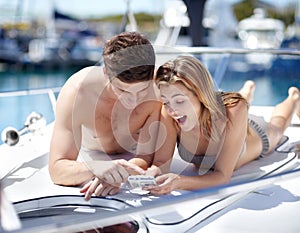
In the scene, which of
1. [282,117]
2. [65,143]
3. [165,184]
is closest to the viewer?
[165,184]

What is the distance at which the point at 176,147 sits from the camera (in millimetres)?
1828

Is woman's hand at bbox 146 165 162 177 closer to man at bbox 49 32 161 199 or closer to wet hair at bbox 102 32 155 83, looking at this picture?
man at bbox 49 32 161 199

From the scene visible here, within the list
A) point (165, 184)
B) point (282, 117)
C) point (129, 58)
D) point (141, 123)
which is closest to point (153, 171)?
point (165, 184)

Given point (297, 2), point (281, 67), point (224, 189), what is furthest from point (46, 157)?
point (297, 2)

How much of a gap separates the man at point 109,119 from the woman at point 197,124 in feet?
0.19

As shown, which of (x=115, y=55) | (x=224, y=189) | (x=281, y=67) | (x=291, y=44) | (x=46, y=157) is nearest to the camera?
(x=224, y=189)

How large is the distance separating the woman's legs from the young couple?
16.0 inches

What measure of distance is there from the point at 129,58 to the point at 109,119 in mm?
339

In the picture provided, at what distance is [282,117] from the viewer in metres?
2.48

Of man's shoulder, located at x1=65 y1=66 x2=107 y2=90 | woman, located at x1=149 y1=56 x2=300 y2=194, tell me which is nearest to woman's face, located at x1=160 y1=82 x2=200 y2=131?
woman, located at x1=149 y1=56 x2=300 y2=194

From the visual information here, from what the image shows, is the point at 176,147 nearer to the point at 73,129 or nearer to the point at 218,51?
the point at 73,129

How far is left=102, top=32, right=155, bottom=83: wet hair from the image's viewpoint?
5.09 feet

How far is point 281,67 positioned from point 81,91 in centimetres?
885

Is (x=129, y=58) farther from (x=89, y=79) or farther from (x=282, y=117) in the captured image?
(x=282, y=117)
